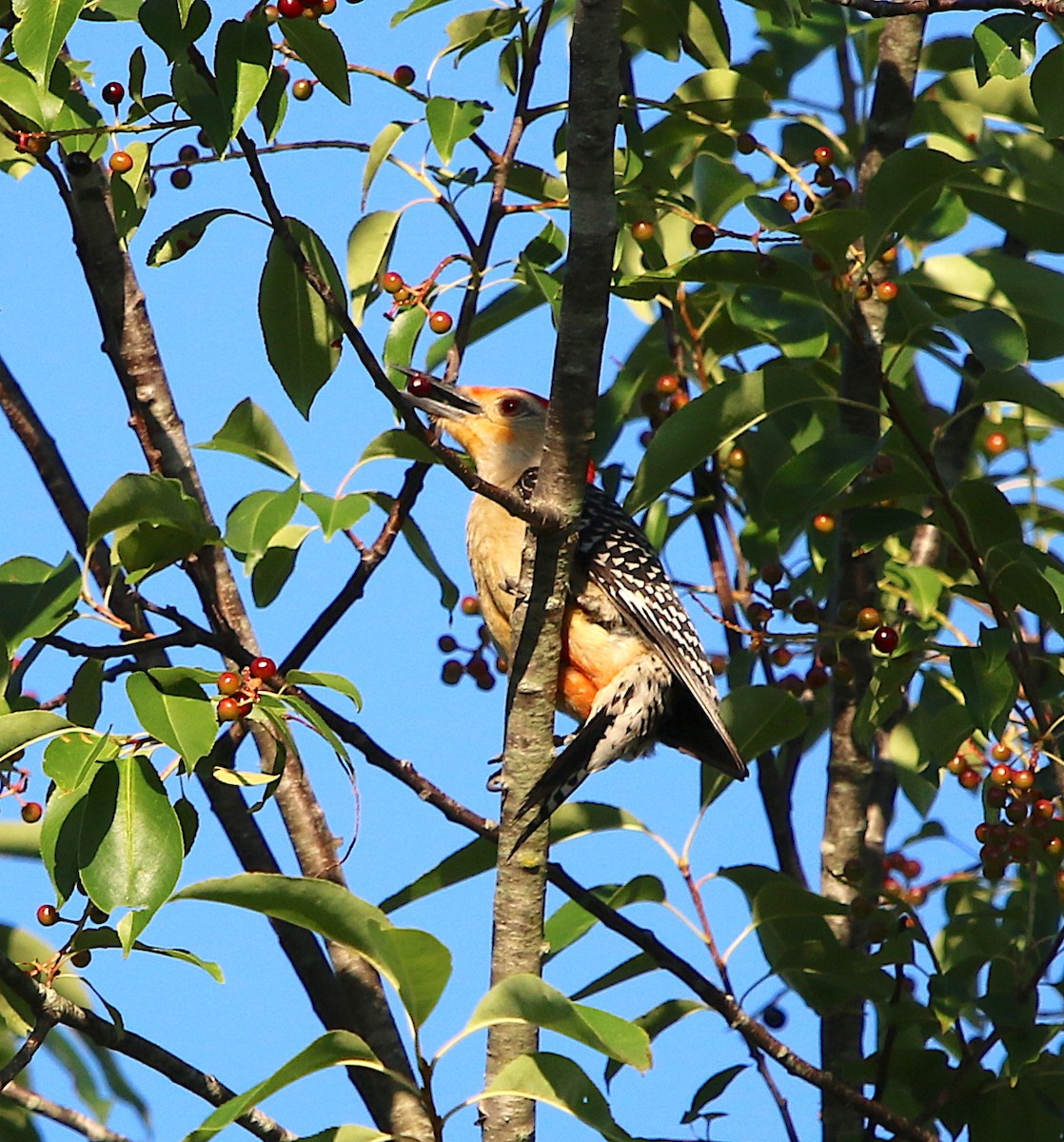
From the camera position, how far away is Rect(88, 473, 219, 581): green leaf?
3064 mm

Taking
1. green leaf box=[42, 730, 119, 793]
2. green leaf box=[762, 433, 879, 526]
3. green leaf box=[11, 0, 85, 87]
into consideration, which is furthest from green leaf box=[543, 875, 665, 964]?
green leaf box=[11, 0, 85, 87]

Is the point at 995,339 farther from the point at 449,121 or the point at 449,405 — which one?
the point at 449,405

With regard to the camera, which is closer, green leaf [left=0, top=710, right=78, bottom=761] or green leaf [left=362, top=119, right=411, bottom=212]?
green leaf [left=0, top=710, right=78, bottom=761]

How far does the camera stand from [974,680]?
3484 millimetres

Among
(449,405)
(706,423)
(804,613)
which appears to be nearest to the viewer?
(706,423)

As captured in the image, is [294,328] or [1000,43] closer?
[1000,43]

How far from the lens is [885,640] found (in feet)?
12.8

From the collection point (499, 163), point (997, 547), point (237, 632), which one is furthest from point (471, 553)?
point (997, 547)

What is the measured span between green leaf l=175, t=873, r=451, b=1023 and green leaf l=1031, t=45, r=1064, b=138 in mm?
2192

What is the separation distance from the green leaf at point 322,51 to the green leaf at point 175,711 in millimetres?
1274

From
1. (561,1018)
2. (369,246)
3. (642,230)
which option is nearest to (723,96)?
(642,230)

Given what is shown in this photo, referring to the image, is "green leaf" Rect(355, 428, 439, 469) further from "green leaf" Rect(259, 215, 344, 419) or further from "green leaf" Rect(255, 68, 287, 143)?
"green leaf" Rect(255, 68, 287, 143)

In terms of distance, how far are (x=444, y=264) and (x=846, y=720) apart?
170 centimetres

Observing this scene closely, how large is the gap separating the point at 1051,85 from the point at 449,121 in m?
1.36
